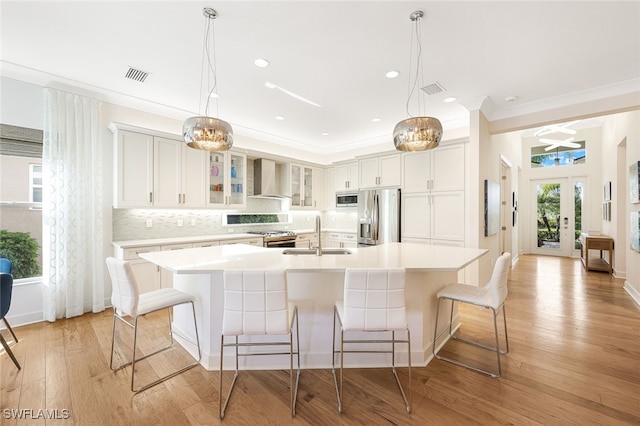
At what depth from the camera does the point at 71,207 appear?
3.27m

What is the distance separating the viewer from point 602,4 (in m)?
2.07

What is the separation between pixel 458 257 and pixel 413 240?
A: 7.44 feet

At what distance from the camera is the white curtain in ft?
10.4

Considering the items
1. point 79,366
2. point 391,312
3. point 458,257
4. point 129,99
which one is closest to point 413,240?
point 458,257

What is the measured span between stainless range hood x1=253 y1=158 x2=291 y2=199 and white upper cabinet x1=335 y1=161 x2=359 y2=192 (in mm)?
1502

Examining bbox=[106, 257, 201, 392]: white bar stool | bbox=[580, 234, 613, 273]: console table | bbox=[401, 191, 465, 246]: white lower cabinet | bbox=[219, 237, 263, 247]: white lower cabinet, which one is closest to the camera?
bbox=[106, 257, 201, 392]: white bar stool

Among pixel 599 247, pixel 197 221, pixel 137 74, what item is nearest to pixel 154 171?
pixel 197 221

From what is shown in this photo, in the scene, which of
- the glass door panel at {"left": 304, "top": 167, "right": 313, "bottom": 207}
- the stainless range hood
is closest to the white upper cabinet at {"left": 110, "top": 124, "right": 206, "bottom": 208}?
the stainless range hood

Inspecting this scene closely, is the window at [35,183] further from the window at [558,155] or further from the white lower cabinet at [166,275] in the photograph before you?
the window at [558,155]

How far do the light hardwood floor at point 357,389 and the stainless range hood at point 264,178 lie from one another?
3.00 metres

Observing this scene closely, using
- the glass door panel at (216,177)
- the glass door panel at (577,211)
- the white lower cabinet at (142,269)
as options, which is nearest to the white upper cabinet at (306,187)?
the glass door panel at (216,177)

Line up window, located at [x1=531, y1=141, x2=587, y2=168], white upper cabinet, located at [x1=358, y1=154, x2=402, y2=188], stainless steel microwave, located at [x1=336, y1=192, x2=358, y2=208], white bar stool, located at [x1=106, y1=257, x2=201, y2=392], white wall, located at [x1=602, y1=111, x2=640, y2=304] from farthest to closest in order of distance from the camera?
window, located at [x1=531, y1=141, x2=587, y2=168] < stainless steel microwave, located at [x1=336, y1=192, x2=358, y2=208] < white upper cabinet, located at [x1=358, y1=154, x2=402, y2=188] < white wall, located at [x1=602, y1=111, x2=640, y2=304] < white bar stool, located at [x1=106, y1=257, x2=201, y2=392]

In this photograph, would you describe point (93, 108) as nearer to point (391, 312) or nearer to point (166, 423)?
point (166, 423)

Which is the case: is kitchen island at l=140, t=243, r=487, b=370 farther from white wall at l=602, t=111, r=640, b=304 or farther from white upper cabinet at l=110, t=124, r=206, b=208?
white wall at l=602, t=111, r=640, b=304
